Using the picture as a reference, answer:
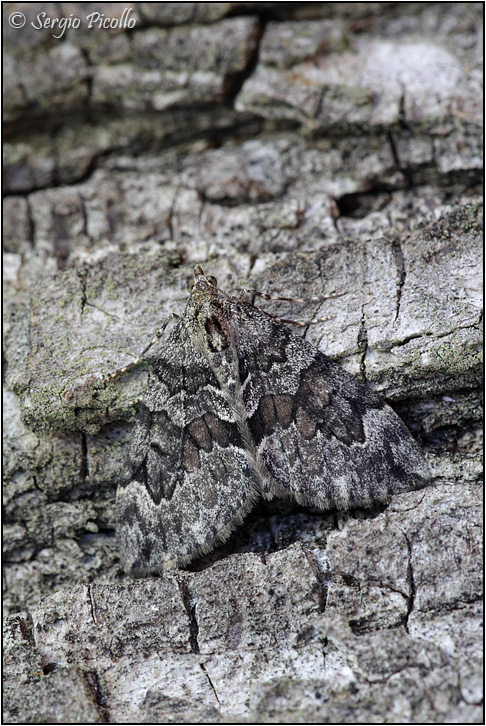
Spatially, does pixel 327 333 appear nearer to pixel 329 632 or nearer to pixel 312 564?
pixel 312 564

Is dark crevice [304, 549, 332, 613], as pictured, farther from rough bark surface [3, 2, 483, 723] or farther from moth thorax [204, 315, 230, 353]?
moth thorax [204, 315, 230, 353]

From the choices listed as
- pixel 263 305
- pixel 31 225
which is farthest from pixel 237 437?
pixel 31 225

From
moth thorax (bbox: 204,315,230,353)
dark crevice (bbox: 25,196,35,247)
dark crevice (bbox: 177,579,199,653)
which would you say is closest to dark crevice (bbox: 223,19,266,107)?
dark crevice (bbox: 25,196,35,247)

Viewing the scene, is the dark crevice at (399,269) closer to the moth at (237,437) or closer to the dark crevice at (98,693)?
the moth at (237,437)

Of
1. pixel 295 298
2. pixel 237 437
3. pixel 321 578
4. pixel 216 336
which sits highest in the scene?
pixel 295 298

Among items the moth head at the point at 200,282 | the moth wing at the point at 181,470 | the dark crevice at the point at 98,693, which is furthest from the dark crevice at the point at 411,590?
the moth head at the point at 200,282

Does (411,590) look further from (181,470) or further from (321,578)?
(181,470)

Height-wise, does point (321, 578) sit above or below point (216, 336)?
below
